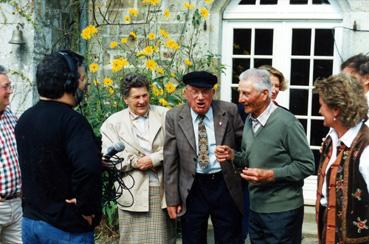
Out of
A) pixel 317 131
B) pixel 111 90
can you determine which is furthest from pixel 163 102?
pixel 317 131

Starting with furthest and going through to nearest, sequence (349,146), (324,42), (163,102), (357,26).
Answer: (324,42) → (357,26) → (163,102) → (349,146)

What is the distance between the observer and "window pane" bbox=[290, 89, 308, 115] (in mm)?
7055

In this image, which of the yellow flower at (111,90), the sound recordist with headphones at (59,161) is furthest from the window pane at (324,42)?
the sound recordist with headphones at (59,161)

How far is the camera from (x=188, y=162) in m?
4.30

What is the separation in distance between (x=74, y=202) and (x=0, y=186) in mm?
1191

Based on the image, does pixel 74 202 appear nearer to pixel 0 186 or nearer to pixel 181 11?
pixel 0 186

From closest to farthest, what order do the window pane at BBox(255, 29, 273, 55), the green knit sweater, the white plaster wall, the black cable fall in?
1. the black cable
2. the green knit sweater
3. the white plaster wall
4. the window pane at BBox(255, 29, 273, 55)

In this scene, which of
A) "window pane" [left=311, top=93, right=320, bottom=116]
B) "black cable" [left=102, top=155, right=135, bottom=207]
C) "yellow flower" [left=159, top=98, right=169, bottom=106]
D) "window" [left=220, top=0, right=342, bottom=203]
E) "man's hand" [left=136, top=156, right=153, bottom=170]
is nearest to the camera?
"black cable" [left=102, top=155, right=135, bottom=207]

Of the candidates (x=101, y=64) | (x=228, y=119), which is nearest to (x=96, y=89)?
(x=101, y=64)

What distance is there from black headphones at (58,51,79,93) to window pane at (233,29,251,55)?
4.42 meters

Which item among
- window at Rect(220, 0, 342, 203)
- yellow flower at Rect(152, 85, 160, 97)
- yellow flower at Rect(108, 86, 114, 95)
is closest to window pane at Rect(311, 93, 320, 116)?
window at Rect(220, 0, 342, 203)

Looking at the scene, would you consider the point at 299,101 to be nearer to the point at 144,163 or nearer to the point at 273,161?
the point at 144,163

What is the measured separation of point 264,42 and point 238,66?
47cm

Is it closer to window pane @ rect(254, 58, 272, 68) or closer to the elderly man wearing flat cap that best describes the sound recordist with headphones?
the elderly man wearing flat cap
